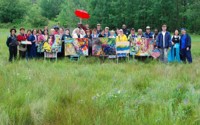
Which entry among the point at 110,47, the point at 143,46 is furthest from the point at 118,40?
the point at 143,46

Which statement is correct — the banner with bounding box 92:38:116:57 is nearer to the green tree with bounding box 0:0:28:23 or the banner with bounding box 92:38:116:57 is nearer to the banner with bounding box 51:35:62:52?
the banner with bounding box 51:35:62:52

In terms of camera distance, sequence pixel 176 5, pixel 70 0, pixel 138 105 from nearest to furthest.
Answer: pixel 138 105, pixel 176 5, pixel 70 0

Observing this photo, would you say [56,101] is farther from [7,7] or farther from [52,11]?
[52,11]

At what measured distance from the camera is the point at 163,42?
13703 mm

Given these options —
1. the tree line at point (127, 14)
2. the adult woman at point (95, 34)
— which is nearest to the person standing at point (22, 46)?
the adult woman at point (95, 34)

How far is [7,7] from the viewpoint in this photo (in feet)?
228

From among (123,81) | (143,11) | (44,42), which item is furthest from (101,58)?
(143,11)

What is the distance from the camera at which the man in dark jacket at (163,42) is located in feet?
44.8

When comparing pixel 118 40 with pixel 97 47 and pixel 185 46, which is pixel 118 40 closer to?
pixel 97 47

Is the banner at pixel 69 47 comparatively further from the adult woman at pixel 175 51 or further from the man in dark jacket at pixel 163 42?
the adult woman at pixel 175 51

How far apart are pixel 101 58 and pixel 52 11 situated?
8682 cm

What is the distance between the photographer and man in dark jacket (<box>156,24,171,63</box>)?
13.6 metres

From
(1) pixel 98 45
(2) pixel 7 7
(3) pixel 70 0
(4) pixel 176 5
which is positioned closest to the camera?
(1) pixel 98 45

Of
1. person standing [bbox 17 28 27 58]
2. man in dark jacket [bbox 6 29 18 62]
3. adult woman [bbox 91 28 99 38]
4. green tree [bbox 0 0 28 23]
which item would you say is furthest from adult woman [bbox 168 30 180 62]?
green tree [bbox 0 0 28 23]
